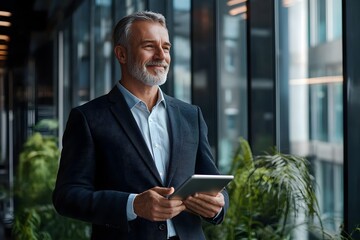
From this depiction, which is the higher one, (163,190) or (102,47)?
(102,47)

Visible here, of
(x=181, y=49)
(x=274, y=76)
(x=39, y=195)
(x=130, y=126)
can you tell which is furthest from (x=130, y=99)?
(x=39, y=195)

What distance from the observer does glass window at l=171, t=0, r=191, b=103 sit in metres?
5.63

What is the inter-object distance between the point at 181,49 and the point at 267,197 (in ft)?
6.64

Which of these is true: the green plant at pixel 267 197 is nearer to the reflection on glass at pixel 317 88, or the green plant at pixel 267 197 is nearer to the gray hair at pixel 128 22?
the reflection on glass at pixel 317 88

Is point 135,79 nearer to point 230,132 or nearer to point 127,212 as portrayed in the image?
point 127,212

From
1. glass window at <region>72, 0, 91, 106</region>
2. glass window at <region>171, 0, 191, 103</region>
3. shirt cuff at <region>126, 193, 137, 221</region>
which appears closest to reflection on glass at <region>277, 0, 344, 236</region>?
glass window at <region>171, 0, 191, 103</region>

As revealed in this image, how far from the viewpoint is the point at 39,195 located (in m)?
6.60

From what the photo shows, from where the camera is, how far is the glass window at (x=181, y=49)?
18.5 ft

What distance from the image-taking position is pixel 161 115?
226 cm

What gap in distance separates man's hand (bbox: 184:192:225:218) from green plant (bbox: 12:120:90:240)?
3.38 metres

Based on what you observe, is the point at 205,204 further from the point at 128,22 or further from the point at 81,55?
the point at 81,55

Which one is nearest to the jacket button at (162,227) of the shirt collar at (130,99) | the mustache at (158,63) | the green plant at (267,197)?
the shirt collar at (130,99)

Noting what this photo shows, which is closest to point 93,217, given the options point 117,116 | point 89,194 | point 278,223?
point 89,194

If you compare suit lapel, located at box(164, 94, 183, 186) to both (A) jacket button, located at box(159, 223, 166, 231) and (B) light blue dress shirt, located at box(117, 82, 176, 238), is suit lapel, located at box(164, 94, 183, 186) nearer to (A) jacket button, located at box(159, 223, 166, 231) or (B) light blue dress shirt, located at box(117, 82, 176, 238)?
(B) light blue dress shirt, located at box(117, 82, 176, 238)
